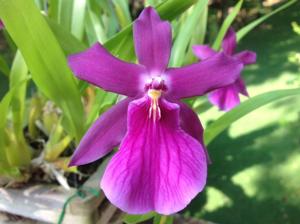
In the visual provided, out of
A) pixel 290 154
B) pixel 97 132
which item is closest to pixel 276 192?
pixel 290 154

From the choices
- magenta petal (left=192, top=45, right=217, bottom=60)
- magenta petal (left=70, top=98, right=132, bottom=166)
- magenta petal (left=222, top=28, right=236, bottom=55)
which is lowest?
magenta petal (left=222, top=28, right=236, bottom=55)

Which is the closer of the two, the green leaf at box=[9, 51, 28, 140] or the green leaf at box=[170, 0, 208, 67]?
the green leaf at box=[170, 0, 208, 67]

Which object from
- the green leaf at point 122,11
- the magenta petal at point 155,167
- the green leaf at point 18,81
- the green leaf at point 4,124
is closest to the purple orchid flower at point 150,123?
the magenta petal at point 155,167

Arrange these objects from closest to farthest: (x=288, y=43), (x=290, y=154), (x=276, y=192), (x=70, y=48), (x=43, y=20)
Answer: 1. (x=43, y=20)
2. (x=70, y=48)
3. (x=276, y=192)
4. (x=290, y=154)
5. (x=288, y=43)

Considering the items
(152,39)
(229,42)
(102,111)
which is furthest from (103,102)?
(229,42)

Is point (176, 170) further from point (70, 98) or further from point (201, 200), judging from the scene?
point (201, 200)

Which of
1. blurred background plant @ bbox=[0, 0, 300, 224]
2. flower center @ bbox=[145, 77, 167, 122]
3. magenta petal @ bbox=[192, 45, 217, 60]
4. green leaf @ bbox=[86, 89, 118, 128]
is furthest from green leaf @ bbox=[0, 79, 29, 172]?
magenta petal @ bbox=[192, 45, 217, 60]

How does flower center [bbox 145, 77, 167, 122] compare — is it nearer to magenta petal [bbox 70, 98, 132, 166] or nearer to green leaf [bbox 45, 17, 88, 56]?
magenta petal [bbox 70, 98, 132, 166]

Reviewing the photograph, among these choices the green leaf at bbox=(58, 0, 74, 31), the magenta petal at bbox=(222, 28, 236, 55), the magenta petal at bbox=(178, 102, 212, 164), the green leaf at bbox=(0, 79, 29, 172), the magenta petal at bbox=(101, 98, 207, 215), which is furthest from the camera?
the magenta petal at bbox=(222, 28, 236, 55)
